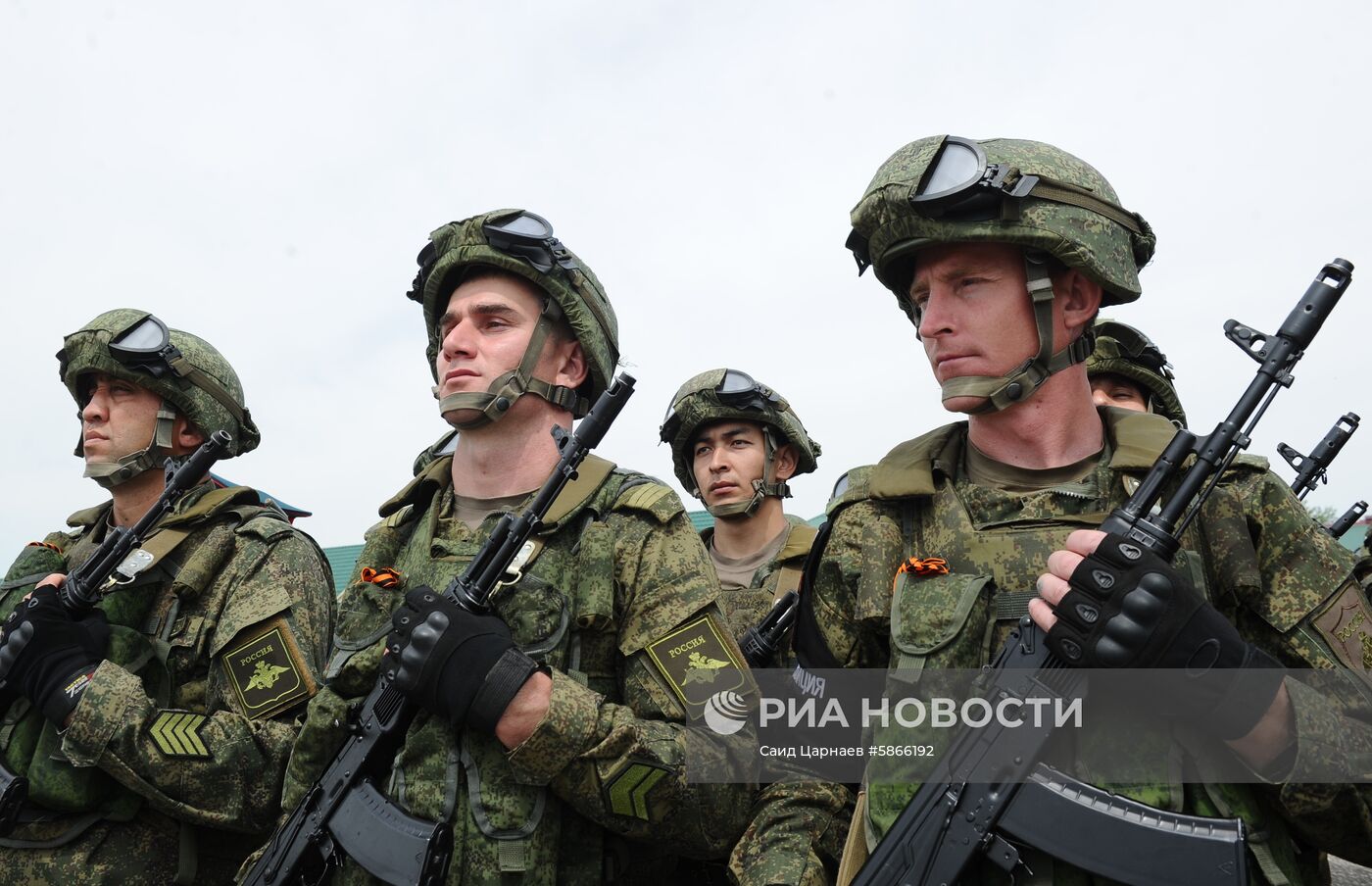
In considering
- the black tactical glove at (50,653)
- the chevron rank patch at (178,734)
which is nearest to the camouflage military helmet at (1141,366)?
the chevron rank patch at (178,734)

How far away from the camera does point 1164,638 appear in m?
2.66

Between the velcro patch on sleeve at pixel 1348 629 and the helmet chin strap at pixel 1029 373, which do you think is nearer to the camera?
the velcro patch on sleeve at pixel 1348 629

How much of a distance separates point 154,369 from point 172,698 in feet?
6.52

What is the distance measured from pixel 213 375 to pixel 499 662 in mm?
3844

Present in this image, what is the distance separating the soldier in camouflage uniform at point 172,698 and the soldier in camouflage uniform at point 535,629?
2.76 feet

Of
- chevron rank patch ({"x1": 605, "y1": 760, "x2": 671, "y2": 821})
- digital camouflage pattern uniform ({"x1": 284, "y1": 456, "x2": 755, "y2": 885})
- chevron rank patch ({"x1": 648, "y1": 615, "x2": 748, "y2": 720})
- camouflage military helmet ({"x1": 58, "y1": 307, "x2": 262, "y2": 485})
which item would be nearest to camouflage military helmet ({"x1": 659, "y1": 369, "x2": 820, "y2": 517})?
camouflage military helmet ({"x1": 58, "y1": 307, "x2": 262, "y2": 485})

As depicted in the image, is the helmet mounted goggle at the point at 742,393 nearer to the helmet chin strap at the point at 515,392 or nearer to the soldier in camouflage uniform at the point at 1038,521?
the helmet chin strap at the point at 515,392

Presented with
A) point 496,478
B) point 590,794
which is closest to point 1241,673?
point 590,794

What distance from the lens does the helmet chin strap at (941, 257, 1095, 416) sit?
3281mm

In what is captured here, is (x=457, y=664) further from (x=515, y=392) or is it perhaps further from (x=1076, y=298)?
(x=1076, y=298)

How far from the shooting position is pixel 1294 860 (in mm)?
2934

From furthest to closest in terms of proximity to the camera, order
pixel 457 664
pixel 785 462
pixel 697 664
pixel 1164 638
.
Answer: pixel 785 462, pixel 697 664, pixel 457 664, pixel 1164 638

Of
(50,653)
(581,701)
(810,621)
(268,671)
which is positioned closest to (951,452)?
(810,621)

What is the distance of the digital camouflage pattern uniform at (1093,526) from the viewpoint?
9.29 ft
